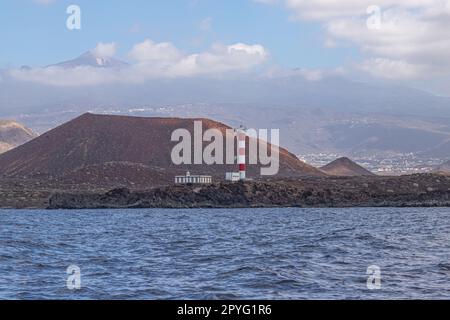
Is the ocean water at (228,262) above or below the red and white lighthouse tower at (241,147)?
below

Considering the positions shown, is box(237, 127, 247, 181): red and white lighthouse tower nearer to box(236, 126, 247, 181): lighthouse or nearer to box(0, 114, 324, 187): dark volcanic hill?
box(236, 126, 247, 181): lighthouse

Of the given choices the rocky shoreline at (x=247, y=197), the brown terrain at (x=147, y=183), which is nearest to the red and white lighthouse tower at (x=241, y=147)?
the brown terrain at (x=147, y=183)

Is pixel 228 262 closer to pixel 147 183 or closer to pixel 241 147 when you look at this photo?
pixel 241 147

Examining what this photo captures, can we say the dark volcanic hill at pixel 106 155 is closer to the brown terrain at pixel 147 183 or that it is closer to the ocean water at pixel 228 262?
the brown terrain at pixel 147 183

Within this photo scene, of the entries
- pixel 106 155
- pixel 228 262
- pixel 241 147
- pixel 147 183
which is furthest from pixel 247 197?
pixel 228 262

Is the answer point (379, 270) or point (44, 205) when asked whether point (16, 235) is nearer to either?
point (379, 270)
